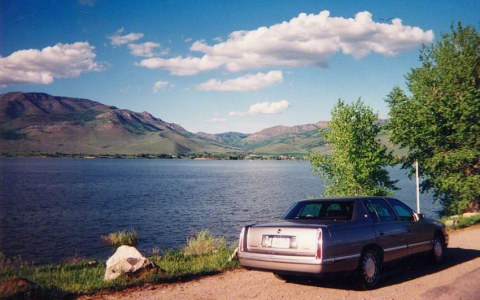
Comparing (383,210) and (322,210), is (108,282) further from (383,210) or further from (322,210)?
(383,210)

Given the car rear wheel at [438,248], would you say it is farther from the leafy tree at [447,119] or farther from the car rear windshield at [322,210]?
the leafy tree at [447,119]

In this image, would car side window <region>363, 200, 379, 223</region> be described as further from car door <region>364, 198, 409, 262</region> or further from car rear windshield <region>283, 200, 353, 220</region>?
car rear windshield <region>283, 200, 353, 220</region>

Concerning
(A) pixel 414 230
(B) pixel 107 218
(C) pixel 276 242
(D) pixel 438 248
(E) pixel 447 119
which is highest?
(E) pixel 447 119

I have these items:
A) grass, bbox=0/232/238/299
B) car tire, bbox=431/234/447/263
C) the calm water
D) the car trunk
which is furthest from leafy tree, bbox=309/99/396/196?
the car trunk

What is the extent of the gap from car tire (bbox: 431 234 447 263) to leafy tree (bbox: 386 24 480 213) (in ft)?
38.9

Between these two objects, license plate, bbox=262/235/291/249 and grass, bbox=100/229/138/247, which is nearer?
license plate, bbox=262/235/291/249

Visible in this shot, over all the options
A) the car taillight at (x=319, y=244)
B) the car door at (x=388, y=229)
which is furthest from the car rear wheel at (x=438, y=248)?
the car taillight at (x=319, y=244)

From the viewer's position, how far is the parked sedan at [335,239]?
689 centimetres

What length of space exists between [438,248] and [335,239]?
4821mm

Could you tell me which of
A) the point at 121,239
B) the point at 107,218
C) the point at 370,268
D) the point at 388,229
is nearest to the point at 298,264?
the point at 370,268

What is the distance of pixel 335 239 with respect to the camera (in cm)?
696

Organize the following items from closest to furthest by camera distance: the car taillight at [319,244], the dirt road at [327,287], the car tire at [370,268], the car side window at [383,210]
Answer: the car taillight at [319,244], the dirt road at [327,287], the car tire at [370,268], the car side window at [383,210]

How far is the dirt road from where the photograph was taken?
23.5 feet

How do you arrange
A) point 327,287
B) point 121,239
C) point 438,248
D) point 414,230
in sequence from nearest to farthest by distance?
point 327,287 < point 414,230 < point 438,248 < point 121,239
